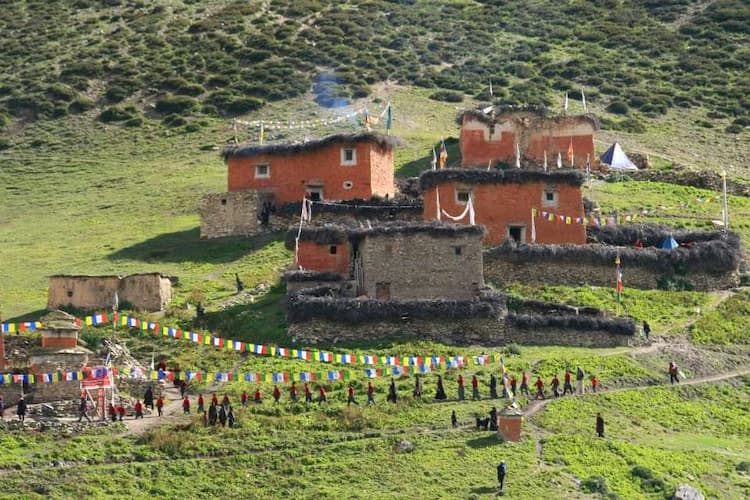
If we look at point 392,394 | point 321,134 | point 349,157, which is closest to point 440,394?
point 392,394

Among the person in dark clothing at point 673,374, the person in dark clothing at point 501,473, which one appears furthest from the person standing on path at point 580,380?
the person in dark clothing at point 501,473

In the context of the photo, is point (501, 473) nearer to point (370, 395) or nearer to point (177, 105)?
point (370, 395)

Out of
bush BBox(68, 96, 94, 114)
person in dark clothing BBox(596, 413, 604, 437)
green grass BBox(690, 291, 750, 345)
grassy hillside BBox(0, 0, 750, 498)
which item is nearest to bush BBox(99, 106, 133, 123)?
grassy hillside BBox(0, 0, 750, 498)

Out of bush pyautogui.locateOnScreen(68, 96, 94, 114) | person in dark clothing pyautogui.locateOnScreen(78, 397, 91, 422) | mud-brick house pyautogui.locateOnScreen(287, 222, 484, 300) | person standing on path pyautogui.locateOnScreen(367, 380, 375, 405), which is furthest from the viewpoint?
bush pyautogui.locateOnScreen(68, 96, 94, 114)

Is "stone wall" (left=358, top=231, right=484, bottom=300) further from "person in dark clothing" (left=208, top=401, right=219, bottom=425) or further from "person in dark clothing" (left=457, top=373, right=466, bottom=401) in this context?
"person in dark clothing" (left=208, top=401, right=219, bottom=425)

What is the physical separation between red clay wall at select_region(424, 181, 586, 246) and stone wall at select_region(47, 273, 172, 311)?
11.5 m

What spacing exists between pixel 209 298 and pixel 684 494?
22.9m

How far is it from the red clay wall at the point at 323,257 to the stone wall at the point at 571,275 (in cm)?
519

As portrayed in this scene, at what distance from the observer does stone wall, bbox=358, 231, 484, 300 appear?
61.5 metres

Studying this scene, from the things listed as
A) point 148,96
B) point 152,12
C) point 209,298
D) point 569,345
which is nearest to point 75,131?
point 148,96

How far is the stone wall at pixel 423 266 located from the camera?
61.5 m

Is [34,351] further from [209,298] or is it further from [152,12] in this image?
[152,12]

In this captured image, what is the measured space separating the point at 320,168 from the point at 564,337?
19.8 m

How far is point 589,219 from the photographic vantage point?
71.1 meters
